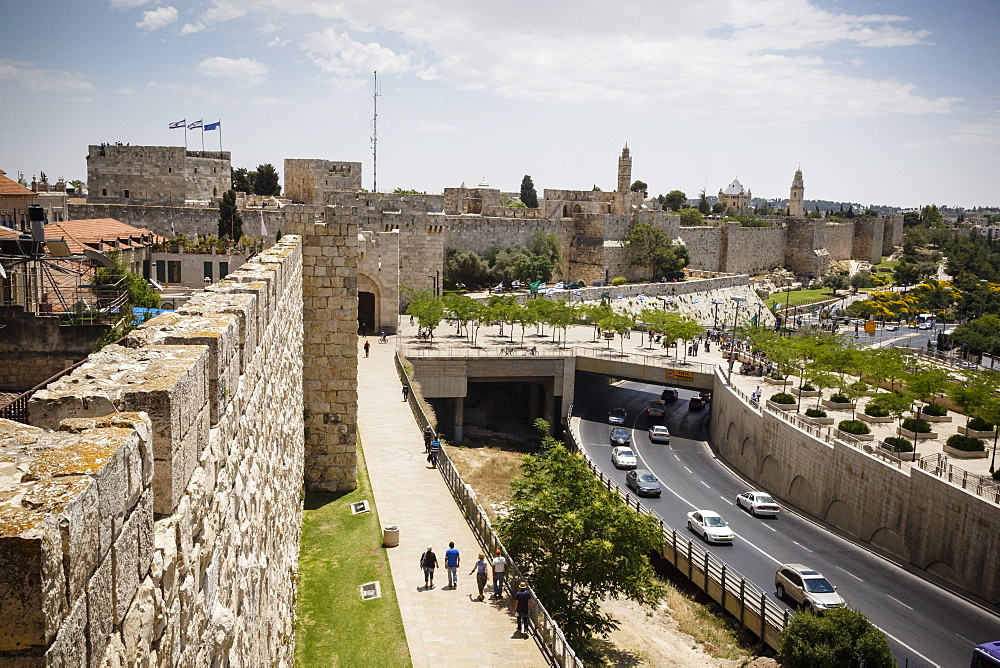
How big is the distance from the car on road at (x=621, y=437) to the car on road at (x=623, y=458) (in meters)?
1.44

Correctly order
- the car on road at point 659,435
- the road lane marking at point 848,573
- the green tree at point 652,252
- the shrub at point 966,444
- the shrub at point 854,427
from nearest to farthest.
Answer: the road lane marking at point 848,573, the shrub at point 966,444, the shrub at point 854,427, the car on road at point 659,435, the green tree at point 652,252

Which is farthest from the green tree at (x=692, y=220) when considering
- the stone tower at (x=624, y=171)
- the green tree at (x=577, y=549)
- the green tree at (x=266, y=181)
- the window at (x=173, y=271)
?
the green tree at (x=577, y=549)

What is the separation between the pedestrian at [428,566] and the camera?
10.6m

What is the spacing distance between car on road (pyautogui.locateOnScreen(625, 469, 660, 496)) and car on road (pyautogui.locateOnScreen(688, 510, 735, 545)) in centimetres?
219

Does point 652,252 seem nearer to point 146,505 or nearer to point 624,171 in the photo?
point 624,171

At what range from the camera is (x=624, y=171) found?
6606 cm

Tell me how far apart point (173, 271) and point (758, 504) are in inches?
738

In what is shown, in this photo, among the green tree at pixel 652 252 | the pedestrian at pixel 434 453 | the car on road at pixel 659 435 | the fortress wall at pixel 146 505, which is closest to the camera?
the fortress wall at pixel 146 505

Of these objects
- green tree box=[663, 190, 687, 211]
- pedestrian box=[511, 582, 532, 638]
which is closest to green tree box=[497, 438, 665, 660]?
pedestrian box=[511, 582, 532, 638]

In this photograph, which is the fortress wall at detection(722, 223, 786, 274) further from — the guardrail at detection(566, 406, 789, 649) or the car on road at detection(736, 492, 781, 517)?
the guardrail at detection(566, 406, 789, 649)

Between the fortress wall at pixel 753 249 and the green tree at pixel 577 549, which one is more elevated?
the fortress wall at pixel 753 249

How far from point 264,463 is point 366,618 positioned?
15.7ft

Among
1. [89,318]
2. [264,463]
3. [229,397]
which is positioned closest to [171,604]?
[229,397]

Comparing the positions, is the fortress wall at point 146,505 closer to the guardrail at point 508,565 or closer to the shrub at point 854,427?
the guardrail at point 508,565
